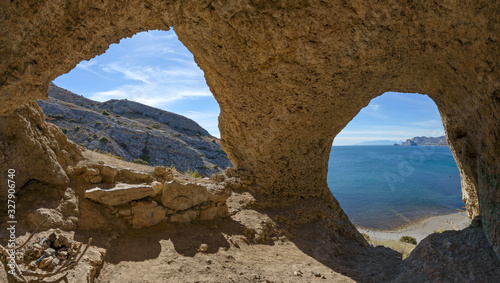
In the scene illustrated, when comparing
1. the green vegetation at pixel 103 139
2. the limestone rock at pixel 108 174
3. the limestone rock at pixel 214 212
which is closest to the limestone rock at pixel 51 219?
the limestone rock at pixel 108 174

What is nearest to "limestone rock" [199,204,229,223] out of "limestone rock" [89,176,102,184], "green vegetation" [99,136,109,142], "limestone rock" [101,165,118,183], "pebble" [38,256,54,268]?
"limestone rock" [101,165,118,183]

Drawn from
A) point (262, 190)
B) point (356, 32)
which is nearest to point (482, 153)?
point (356, 32)

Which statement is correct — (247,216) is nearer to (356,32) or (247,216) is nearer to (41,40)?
(356,32)

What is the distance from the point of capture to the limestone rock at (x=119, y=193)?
5336 millimetres

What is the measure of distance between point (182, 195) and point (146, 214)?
0.94 meters

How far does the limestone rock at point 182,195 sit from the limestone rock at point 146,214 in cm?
26

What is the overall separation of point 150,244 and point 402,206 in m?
40.5

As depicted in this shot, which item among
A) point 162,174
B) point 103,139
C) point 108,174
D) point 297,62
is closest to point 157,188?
point 162,174

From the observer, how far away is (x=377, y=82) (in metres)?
6.91

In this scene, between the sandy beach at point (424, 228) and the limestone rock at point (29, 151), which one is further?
the sandy beach at point (424, 228)

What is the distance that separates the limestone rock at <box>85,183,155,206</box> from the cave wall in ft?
7.07

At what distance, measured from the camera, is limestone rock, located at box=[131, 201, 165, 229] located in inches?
215

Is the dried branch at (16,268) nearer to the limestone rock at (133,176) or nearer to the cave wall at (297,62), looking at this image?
the cave wall at (297,62)

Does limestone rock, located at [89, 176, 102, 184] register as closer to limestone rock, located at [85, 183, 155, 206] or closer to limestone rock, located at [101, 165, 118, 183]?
limestone rock, located at [101, 165, 118, 183]
